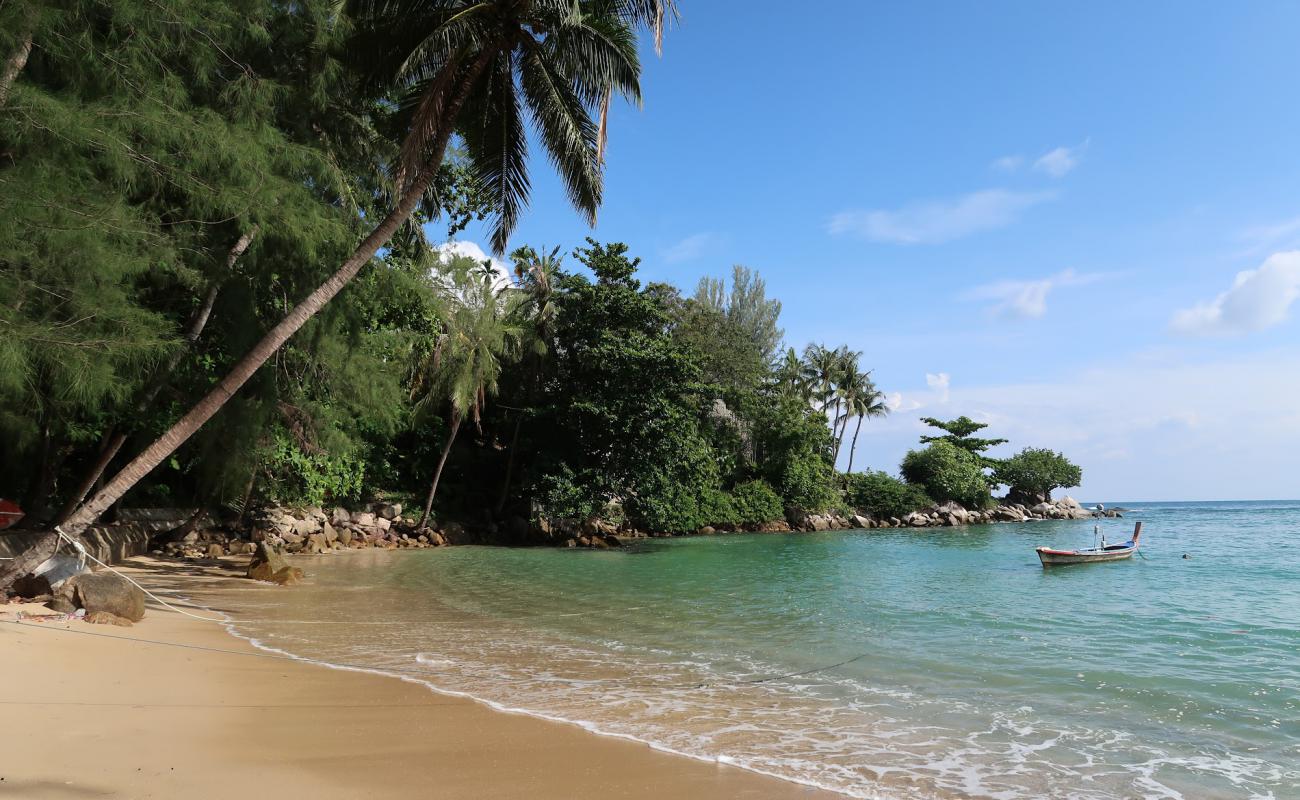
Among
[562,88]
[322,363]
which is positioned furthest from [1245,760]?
[322,363]

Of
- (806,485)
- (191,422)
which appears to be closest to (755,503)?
(806,485)

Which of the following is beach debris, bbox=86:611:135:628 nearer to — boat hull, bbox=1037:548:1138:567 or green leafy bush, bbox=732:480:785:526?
boat hull, bbox=1037:548:1138:567

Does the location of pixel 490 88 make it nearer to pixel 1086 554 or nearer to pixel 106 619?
pixel 106 619

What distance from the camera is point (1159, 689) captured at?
24.7 ft

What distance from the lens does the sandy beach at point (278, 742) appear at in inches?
155

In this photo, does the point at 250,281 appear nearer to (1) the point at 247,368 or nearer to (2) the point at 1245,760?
(1) the point at 247,368

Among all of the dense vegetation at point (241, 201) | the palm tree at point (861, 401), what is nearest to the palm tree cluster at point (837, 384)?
the palm tree at point (861, 401)

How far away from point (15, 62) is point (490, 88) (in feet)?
20.7

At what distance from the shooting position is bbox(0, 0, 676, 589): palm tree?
34.7 ft

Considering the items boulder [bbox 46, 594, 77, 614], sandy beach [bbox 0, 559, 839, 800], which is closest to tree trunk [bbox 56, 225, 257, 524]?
boulder [bbox 46, 594, 77, 614]

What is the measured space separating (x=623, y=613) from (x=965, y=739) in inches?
276

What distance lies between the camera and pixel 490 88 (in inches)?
489

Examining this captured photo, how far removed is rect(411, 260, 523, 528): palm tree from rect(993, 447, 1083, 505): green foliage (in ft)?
158

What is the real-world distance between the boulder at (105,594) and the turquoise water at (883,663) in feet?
4.74
